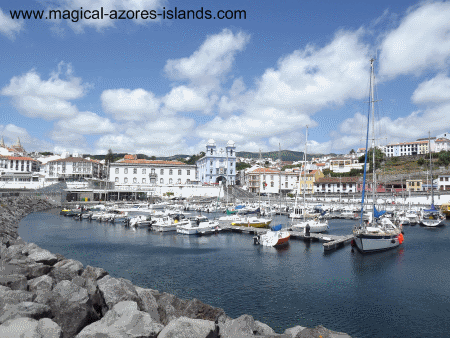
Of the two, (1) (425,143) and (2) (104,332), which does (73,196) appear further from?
(1) (425,143)

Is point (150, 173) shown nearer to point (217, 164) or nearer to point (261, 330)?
point (217, 164)

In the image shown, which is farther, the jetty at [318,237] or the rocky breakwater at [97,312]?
the jetty at [318,237]

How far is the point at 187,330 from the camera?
21.4ft

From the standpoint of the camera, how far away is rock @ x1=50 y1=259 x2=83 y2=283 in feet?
37.8

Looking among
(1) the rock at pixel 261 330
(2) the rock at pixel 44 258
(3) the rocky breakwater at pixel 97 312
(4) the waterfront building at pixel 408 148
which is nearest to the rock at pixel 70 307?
(3) the rocky breakwater at pixel 97 312

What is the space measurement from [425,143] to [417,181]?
48.4 metres

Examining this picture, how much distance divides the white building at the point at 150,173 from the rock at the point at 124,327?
7757 centimetres

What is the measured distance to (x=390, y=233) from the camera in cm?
2481

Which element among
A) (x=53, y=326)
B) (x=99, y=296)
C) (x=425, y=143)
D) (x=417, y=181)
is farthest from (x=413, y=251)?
(x=425, y=143)

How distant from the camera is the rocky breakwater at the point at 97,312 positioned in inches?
260

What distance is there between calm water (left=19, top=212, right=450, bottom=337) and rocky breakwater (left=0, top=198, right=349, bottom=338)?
12.6 ft

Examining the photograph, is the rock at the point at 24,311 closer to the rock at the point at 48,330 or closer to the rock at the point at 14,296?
the rock at the point at 14,296

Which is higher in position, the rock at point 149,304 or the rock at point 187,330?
the rock at point 187,330

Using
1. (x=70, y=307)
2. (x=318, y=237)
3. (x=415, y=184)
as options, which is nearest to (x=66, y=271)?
(x=70, y=307)
